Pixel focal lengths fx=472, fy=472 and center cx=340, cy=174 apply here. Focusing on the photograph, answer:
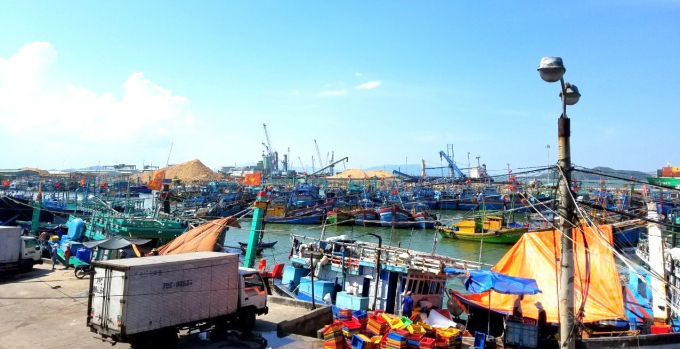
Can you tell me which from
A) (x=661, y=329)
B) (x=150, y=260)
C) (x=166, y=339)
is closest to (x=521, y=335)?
(x=661, y=329)

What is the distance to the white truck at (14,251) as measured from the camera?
19797 millimetres

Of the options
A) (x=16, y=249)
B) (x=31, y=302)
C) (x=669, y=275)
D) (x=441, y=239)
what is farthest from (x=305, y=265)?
(x=441, y=239)

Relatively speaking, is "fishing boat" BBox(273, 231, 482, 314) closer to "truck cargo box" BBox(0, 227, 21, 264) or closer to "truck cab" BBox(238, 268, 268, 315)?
"truck cab" BBox(238, 268, 268, 315)

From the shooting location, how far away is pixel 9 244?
20062 mm

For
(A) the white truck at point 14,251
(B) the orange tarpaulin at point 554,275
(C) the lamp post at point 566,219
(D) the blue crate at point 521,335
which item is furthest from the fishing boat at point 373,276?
(A) the white truck at point 14,251

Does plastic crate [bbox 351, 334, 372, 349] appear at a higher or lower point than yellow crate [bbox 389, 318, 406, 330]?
lower

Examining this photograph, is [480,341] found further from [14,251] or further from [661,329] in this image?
[14,251]

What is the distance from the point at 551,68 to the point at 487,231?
37889 mm

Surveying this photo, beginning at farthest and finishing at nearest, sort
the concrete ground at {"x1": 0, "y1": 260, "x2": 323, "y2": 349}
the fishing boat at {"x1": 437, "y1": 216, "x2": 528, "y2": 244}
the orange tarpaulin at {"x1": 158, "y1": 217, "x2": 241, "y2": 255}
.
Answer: the fishing boat at {"x1": 437, "y1": 216, "x2": 528, "y2": 244} < the orange tarpaulin at {"x1": 158, "y1": 217, "x2": 241, "y2": 255} < the concrete ground at {"x1": 0, "y1": 260, "x2": 323, "y2": 349}

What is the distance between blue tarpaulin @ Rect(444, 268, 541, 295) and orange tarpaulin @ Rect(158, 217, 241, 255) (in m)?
10.5

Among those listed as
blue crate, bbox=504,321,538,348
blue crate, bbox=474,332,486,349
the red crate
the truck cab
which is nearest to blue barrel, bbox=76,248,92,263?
the truck cab

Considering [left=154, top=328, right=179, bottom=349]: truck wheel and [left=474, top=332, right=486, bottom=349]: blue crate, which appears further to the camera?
[left=474, top=332, right=486, bottom=349]: blue crate

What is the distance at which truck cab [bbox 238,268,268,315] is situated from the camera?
13.2 m

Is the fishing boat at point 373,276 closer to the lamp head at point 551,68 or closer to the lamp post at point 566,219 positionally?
the lamp post at point 566,219
